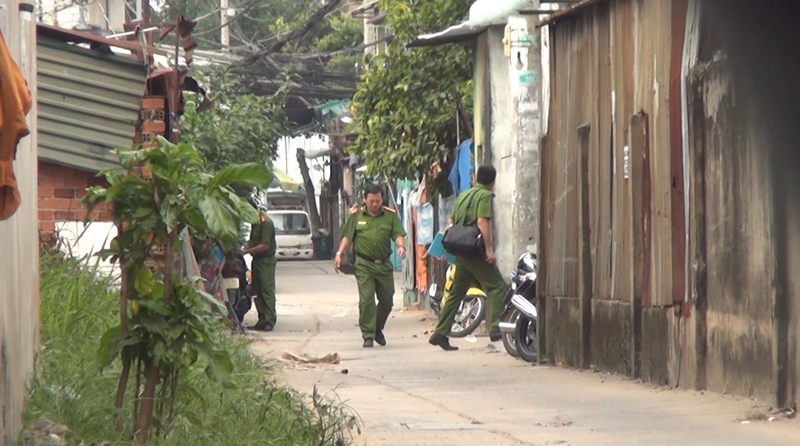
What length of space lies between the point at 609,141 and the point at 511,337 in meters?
2.81

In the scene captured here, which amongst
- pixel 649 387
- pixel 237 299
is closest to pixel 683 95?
pixel 649 387

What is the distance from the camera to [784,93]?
7.87 meters

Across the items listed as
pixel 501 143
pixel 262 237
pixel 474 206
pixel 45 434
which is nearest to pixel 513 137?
pixel 501 143

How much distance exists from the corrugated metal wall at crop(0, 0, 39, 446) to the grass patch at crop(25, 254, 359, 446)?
198 mm

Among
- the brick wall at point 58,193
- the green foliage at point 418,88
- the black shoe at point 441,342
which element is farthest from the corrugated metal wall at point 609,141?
the green foliage at point 418,88

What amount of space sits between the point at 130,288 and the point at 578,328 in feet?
19.0

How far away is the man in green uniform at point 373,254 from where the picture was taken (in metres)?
14.2

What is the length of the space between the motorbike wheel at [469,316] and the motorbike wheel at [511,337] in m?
1.95

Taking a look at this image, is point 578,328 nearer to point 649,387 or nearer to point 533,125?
point 649,387

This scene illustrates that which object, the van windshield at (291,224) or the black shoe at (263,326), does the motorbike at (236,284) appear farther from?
the van windshield at (291,224)

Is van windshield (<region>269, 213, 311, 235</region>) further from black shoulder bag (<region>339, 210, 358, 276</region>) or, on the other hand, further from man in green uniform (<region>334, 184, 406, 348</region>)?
man in green uniform (<region>334, 184, 406, 348</region>)

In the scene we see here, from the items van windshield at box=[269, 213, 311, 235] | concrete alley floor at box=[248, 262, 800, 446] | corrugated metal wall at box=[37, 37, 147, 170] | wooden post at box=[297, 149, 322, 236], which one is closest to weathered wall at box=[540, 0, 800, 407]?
concrete alley floor at box=[248, 262, 800, 446]

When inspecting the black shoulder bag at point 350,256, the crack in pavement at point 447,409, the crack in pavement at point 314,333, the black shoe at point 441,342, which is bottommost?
the crack in pavement at point 314,333

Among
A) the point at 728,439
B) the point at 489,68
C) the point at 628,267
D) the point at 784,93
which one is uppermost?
the point at 489,68
